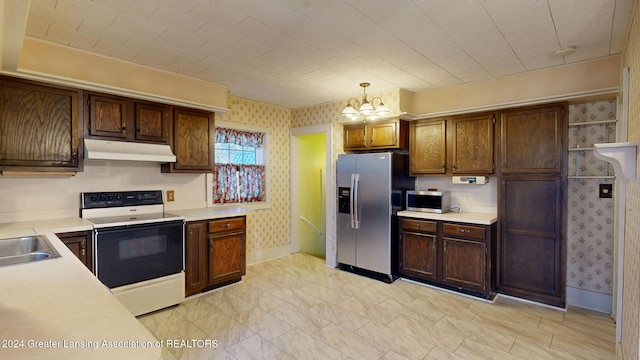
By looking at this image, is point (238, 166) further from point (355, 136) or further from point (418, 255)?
point (418, 255)

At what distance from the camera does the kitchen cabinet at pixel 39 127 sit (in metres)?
2.57

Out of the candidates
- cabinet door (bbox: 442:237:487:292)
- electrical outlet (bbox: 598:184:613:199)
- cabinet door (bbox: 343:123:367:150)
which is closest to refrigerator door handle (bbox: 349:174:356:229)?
cabinet door (bbox: 343:123:367:150)

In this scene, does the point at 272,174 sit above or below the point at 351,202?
above

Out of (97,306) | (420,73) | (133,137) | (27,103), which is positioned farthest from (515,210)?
(27,103)

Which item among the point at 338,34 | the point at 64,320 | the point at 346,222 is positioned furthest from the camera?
the point at 346,222

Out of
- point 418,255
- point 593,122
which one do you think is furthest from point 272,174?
point 593,122

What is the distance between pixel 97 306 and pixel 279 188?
4116 millimetres

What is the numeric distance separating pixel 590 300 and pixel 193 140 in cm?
463

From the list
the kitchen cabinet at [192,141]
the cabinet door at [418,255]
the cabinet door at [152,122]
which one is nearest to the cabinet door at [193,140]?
the kitchen cabinet at [192,141]

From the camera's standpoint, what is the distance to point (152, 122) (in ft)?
11.0

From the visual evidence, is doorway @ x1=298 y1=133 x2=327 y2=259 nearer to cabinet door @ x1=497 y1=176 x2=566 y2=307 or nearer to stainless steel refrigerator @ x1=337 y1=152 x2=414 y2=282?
stainless steel refrigerator @ x1=337 y1=152 x2=414 y2=282

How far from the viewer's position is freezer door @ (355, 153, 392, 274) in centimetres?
399

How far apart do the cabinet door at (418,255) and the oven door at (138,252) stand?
8.66 ft

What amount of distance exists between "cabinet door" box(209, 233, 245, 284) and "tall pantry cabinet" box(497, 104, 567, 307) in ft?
9.93
